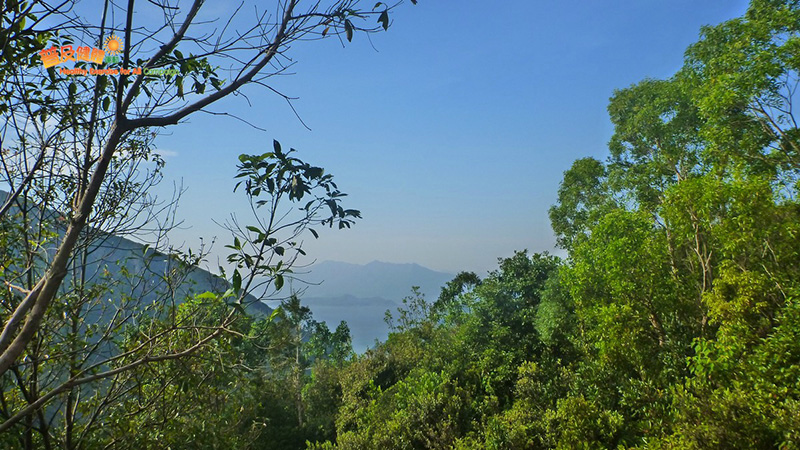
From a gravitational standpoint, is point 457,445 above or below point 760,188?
below

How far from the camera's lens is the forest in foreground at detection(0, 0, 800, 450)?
345 centimetres

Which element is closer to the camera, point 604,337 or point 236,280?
point 236,280

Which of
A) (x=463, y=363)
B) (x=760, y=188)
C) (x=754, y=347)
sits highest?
(x=760, y=188)

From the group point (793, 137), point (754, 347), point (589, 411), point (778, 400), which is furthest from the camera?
point (793, 137)

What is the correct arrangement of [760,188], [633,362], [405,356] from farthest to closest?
[405,356], [633,362], [760,188]

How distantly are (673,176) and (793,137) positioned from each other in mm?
4254

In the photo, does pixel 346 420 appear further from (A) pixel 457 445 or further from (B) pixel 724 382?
(B) pixel 724 382

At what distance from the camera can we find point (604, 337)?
8125mm

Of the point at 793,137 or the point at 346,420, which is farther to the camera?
the point at 346,420

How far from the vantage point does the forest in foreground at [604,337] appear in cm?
345

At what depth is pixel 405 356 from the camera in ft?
52.4

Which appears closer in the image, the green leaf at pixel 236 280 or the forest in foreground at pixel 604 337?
the green leaf at pixel 236 280

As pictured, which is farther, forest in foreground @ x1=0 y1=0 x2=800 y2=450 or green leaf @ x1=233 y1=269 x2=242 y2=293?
forest in foreground @ x1=0 y1=0 x2=800 y2=450

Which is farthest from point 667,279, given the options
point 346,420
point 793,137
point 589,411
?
point 346,420
